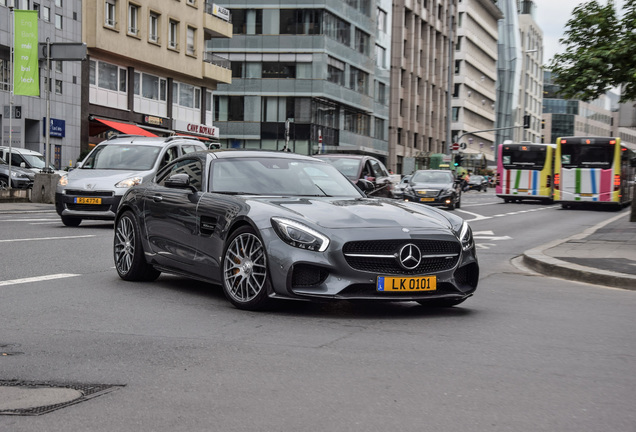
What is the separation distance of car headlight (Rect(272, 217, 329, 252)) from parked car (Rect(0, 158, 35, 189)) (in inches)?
1054

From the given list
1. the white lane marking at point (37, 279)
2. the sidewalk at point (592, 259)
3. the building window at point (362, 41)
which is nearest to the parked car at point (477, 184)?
the building window at point (362, 41)

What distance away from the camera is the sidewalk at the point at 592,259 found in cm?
1088

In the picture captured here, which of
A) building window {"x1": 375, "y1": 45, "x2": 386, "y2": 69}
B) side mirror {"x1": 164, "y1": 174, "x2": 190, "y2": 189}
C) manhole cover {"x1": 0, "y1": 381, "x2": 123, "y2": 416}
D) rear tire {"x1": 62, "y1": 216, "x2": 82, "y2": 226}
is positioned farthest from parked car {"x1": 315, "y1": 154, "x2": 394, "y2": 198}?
building window {"x1": 375, "y1": 45, "x2": 386, "y2": 69}

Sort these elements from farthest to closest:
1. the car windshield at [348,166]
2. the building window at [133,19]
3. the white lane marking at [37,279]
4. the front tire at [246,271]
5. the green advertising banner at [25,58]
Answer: the building window at [133,19], the green advertising banner at [25,58], the car windshield at [348,166], the white lane marking at [37,279], the front tire at [246,271]

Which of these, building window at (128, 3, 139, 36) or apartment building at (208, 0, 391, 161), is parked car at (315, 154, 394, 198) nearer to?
building window at (128, 3, 139, 36)

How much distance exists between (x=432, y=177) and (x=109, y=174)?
16.5m

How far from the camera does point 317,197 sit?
8.23 meters

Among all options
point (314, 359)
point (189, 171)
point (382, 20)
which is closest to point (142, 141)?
point (189, 171)

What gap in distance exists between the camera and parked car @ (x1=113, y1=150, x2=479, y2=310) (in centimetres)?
701

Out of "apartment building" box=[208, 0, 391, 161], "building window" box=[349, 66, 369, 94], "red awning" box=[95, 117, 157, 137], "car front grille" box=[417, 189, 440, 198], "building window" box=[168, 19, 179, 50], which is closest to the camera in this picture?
"car front grille" box=[417, 189, 440, 198]

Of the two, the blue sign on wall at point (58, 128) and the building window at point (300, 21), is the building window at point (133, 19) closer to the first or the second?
the blue sign on wall at point (58, 128)

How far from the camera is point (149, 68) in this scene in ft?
158

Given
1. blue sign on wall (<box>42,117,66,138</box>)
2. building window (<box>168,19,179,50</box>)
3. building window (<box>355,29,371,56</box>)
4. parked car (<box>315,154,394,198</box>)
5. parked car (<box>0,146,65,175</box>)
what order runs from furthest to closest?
building window (<box>355,29,371,56</box>) → building window (<box>168,19,179,50</box>) → blue sign on wall (<box>42,117,66,138</box>) → parked car (<box>0,146,65,175</box>) → parked car (<box>315,154,394,198</box>)

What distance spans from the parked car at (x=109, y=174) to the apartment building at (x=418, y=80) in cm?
→ 6873
